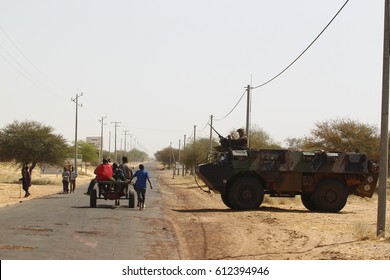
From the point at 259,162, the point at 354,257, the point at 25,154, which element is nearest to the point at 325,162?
the point at 259,162

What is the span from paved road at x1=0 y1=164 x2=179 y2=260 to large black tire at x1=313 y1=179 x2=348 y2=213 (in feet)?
20.9

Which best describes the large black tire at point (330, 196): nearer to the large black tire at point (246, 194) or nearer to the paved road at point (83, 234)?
the large black tire at point (246, 194)

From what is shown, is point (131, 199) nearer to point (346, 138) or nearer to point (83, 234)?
point (83, 234)

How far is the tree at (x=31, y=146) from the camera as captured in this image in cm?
6131

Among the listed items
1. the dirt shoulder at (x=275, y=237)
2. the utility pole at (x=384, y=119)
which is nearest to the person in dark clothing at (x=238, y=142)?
the dirt shoulder at (x=275, y=237)

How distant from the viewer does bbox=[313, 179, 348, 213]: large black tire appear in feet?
81.3

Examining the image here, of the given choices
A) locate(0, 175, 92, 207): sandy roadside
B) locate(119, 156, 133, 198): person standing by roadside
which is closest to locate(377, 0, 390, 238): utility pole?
locate(119, 156, 133, 198): person standing by roadside

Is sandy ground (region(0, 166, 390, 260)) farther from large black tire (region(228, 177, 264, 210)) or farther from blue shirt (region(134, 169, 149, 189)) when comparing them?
blue shirt (region(134, 169, 149, 189))

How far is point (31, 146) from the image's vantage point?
6116cm

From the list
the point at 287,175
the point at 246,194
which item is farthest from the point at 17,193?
the point at 287,175

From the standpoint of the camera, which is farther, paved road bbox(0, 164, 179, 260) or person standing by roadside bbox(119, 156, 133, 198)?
person standing by roadside bbox(119, 156, 133, 198)

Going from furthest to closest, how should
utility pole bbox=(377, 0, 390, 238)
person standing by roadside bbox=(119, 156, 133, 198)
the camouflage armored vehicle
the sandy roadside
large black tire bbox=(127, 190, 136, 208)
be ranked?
the sandy roadside, person standing by roadside bbox=(119, 156, 133, 198), the camouflage armored vehicle, large black tire bbox=(127, 190, 136, 208), utility pole bbox=(377, 0, 390, 238)

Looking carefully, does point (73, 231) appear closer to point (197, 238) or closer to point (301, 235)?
point (197, 238)

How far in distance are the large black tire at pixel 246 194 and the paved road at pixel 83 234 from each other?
3.44 metres
